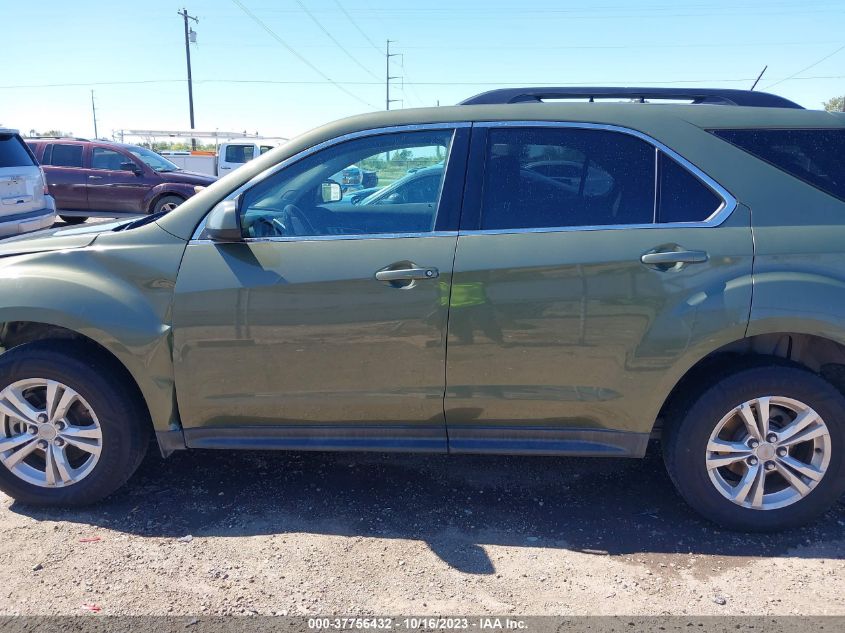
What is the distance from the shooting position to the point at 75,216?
44.1ft

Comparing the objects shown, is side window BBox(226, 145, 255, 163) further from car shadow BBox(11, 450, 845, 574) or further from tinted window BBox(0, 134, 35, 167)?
car shadow BBox(11, 450, 845, 574)

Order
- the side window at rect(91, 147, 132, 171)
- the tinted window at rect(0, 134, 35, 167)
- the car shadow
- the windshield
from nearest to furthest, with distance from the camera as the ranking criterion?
the car shadow → the tinted window at rect(0, 134, 35, 167) → the side window at rect(91, 147, 132, 171) → the windshield

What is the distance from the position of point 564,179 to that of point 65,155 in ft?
43.0

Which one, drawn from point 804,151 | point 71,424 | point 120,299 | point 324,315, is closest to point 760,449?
point 804,151

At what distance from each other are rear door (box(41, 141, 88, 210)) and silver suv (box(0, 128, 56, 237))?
4463mm

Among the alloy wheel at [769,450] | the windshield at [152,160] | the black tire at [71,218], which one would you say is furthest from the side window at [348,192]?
the black tire at [71,218]

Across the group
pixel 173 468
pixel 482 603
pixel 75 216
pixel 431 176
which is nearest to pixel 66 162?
pixel 75 216

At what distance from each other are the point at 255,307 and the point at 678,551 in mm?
2173

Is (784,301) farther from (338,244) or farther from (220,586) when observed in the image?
(220,586)

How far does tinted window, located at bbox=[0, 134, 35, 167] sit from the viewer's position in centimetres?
833

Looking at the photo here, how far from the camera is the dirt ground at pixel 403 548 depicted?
8.50 ft

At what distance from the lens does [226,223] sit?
9.36ft

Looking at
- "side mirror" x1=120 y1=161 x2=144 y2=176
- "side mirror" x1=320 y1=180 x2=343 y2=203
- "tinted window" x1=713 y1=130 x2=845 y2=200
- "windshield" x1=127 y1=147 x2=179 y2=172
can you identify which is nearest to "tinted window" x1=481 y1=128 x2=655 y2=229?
"tinted window" x1=713 y1=130 x2=845 y2=200

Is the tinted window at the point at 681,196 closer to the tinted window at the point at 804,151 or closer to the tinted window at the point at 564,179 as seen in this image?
the tinted window at the point at 564,179
